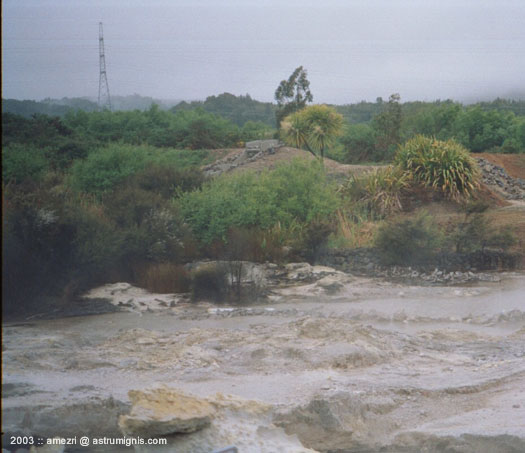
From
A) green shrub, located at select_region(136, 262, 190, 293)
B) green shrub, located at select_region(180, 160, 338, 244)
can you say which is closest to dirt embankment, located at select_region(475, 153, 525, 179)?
green shrub, located at select_region(180, 160, 338, 244)

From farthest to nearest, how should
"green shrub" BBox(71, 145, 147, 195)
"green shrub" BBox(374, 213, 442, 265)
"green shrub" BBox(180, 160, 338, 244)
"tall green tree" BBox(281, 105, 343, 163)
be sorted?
"tall green tree" BBox(281, 105, 343, 163), "green shrub" BBox(374, 213, 442, 265), "green shrub" BBox(180, 160, 338, 244), "green shrub" BBox(71, 145, 147, 195)

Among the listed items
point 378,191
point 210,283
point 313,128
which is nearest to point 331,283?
point 210,283

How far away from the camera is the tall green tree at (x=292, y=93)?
38.2 feet

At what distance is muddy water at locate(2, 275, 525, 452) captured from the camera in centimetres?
559

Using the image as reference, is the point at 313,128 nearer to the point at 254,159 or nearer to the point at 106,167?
the point at 254,159

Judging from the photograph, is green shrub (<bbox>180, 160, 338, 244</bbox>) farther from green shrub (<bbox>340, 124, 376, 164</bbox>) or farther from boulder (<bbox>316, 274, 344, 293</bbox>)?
green shrub (<bbox>340, 124, 376, 164</bbox>)

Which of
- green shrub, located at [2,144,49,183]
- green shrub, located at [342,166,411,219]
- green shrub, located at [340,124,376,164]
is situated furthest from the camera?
green shrub, located at [340,124,376,164]

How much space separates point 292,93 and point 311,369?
6803 millimetres

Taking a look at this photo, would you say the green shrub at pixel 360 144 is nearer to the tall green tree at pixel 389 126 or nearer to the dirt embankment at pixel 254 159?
the tall green tree at pixel 389 126

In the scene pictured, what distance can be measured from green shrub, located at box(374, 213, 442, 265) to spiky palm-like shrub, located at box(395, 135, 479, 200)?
13.5 feet

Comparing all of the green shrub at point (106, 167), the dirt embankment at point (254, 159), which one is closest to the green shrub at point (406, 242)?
the dirt embankment at point (254, 159)

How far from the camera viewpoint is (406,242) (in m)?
11.7

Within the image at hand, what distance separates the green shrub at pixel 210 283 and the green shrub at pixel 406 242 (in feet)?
11.0

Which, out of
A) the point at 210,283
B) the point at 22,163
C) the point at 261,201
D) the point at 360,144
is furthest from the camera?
the point at 360,144
